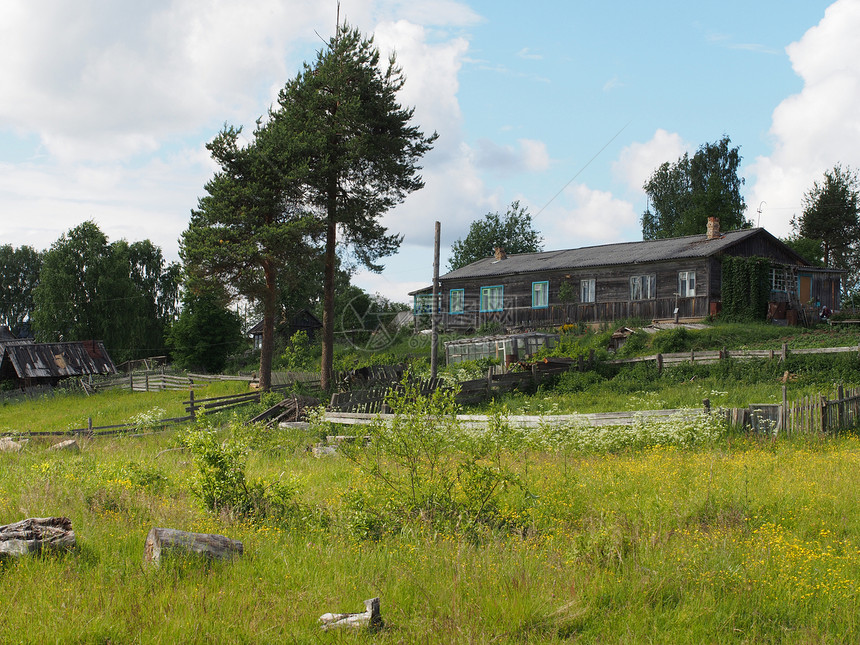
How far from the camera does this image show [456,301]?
42.2 m

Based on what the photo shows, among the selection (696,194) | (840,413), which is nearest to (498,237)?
(696,194)

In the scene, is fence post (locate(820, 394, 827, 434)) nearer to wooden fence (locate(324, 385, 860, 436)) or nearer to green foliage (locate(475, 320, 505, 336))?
wooden fence (locate(324, 385, 860, 436))

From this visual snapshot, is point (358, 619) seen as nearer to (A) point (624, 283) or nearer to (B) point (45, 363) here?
(A) point (624, 283)

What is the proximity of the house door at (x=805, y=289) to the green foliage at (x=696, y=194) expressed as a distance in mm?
13397

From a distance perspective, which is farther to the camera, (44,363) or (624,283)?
(44,363)

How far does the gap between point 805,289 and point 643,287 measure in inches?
358

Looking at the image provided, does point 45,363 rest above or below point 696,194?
below

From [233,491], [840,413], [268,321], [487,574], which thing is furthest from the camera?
[268,321]

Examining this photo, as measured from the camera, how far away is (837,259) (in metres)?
51.8

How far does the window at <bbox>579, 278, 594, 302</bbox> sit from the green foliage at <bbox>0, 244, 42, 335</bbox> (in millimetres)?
64757

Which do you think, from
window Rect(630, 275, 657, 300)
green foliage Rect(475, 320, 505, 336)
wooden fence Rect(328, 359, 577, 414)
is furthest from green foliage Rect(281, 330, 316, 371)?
window Rect(630, 275, 657, 300)

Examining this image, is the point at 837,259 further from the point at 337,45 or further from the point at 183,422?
the point at 183,422

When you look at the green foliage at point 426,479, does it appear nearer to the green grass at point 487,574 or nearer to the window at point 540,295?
the green grass at point 487,574

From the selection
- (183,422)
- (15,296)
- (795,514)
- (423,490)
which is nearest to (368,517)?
(423,490)
